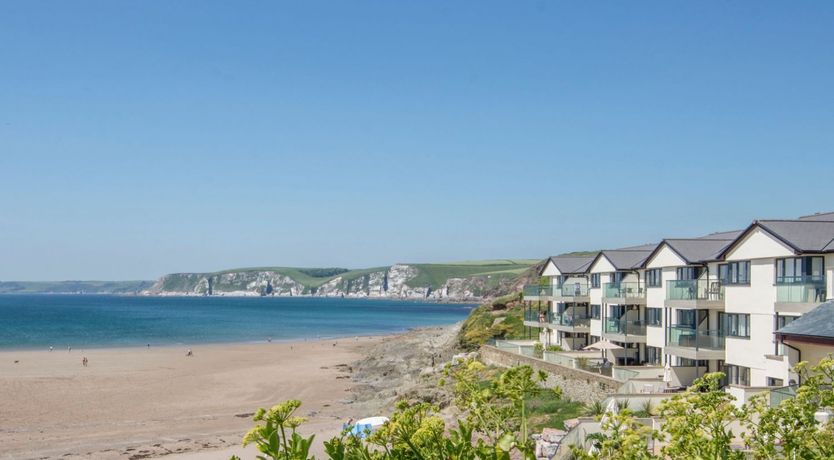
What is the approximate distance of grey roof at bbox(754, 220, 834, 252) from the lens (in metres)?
25.5

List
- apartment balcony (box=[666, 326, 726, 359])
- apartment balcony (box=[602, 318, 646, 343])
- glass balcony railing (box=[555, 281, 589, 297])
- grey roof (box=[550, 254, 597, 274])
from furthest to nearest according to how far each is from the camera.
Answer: grey roof (box=[550, 254, 597, 274]) → glass balcony railing (box=[555, 281, 589, 297]) → apartment balcony (box=[602, 318, 646, 343]) → apartment balcony (box=[666, 326, 726, 359])

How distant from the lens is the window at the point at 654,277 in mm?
37700

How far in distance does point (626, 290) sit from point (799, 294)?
49.5ft

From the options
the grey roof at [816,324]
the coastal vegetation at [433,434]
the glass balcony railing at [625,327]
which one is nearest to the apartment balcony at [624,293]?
the glass balcony railing at [625,327]

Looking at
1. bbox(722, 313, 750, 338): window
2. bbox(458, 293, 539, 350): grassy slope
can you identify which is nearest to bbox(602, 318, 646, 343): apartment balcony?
bbox(722, 313, 750, 338): window

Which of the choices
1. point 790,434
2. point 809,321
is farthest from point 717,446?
point 809,321

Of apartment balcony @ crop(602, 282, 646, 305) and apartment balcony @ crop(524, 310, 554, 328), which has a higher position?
apartment balcony @ crop(602, 282, 646, 305)

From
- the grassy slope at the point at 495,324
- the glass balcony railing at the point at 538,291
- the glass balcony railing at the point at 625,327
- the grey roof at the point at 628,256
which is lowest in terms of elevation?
the grassy slope at the point at 495,324

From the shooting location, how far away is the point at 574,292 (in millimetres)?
49062

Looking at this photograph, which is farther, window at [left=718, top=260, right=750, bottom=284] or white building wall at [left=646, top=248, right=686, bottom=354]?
white building wall at [left=646, top=248, right=686, bottom=354]

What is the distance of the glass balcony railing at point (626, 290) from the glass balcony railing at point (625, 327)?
135 cm

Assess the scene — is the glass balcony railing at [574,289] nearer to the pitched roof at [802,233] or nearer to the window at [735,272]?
the window at [735,272]

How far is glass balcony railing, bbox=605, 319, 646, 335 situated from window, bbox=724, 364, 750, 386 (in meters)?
7.86

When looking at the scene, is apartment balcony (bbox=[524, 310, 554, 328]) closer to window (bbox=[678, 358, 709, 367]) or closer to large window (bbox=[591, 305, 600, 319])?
large window (bbox=[591, 305, 600, 319])
